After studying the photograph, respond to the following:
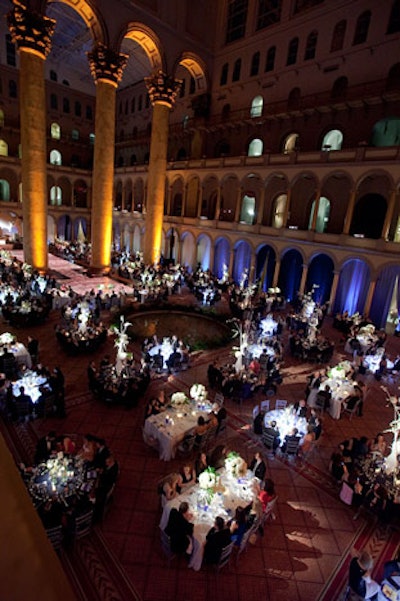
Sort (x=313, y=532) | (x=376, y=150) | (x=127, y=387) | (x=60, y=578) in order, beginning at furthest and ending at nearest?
(x=376, y=150) → (x=127, y=387) → (x=313, y=532) → (x=60, y=578)

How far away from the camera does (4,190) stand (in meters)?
36.4

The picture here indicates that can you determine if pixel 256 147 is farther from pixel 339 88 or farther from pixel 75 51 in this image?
pixel 75 51

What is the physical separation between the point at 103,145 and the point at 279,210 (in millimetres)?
13144

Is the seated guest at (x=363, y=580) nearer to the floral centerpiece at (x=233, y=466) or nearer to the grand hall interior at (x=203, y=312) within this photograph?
the grand hall interior at (x=203, y=312)

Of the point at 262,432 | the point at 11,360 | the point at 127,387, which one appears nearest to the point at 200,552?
the point at 262,432

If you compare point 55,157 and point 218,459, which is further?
point 55,157

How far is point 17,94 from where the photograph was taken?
3534 cm

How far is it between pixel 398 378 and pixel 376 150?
11676mm

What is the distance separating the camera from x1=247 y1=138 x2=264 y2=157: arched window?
27.5 meters

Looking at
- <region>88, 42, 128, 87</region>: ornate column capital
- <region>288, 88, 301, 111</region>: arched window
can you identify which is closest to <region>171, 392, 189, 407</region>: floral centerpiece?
<region>88, 42, 128, 87</region>: ornate column capital

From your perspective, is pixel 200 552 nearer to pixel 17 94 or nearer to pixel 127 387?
pixel 127 387

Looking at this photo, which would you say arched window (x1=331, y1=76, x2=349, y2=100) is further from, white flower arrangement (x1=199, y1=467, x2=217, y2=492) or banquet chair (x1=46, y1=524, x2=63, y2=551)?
banquet chair (x1=46, y1=524, x2=63, y2=551)

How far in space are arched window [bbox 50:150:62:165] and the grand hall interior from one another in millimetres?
210

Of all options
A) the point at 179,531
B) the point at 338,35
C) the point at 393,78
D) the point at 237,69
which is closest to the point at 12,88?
the point at 237,69
